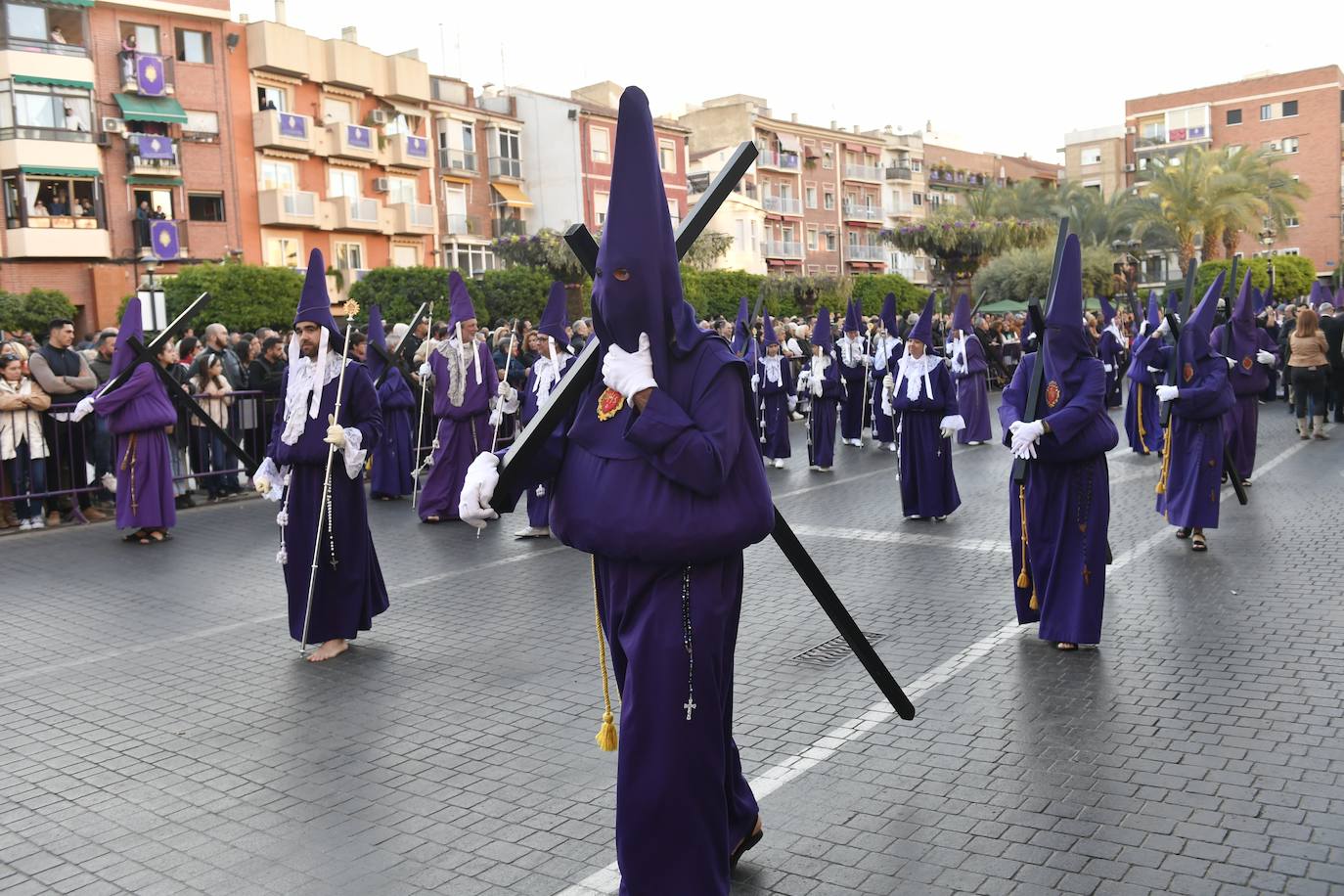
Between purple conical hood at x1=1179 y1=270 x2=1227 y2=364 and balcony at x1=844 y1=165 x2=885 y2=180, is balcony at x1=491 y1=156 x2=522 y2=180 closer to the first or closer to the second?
balcony at x1=844 y1=165 x2=885 y2=180

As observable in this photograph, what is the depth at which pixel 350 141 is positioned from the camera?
154 feet

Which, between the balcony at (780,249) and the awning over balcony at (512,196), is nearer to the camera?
the awning over balcony at (512,196)

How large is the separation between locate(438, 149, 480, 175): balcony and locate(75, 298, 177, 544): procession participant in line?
137 ft

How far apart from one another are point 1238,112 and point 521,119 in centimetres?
5357

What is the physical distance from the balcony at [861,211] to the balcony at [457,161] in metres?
31.9

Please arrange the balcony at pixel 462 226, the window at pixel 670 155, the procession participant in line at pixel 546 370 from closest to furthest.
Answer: the procession participant in line at pixel 546 370 < the balcony at pixel 462 226 < the window at pixel 670 155

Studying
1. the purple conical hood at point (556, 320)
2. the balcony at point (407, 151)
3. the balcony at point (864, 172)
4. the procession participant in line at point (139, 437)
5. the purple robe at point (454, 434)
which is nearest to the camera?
the procession participant in line at point (139, 437)

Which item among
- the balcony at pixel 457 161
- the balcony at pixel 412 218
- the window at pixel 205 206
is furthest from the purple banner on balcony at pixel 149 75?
the balcony at pixel 457 161

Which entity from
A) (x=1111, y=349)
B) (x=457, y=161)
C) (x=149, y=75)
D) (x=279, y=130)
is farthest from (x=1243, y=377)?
(x=457, y=161)

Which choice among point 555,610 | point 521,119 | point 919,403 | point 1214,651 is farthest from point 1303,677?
point 521,119

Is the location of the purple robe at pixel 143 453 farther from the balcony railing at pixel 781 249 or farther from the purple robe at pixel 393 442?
the balcony railing at pixel 781 249

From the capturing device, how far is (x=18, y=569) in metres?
11.1

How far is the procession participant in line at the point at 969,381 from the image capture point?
19359 millimetres

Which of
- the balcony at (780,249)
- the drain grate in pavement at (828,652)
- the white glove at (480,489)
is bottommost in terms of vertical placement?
the drain grate in pavement at (828,652)
